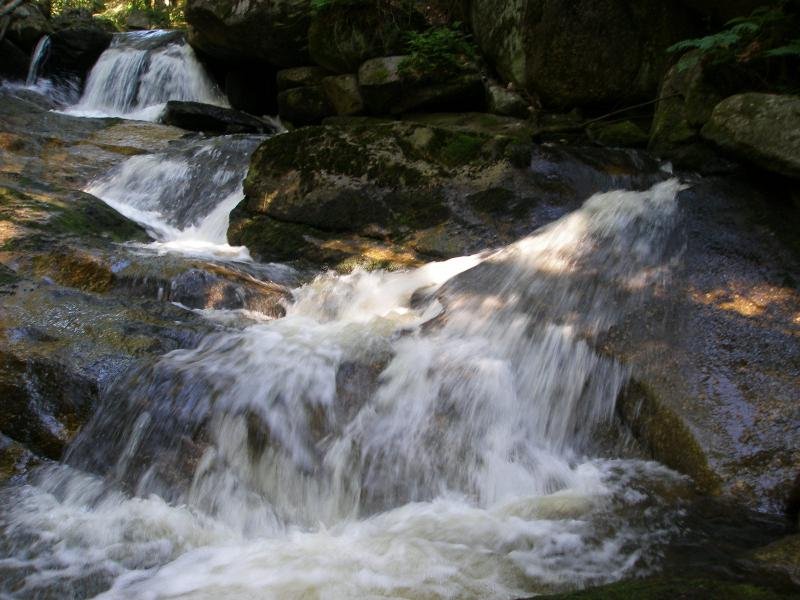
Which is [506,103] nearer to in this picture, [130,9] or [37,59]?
[37,59]

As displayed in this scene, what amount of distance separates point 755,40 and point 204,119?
9106 mm

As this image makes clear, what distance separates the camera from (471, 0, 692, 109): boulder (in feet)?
24.6

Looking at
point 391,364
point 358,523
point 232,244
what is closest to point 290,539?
point 358,523

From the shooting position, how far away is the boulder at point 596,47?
24.6ft

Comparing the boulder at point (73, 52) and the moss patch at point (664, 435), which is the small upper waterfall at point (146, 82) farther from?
the moss patch at point (664, 435)

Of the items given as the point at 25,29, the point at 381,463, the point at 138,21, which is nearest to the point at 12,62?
the point at 25,29

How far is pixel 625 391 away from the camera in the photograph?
13.0 feet

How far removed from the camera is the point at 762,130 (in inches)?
193

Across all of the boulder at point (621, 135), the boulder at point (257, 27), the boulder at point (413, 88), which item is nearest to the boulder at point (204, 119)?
the boulder at point (257, 27)

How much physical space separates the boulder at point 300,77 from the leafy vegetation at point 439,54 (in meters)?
2.37

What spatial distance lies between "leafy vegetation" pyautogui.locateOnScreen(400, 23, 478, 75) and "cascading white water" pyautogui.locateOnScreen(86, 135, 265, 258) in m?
2.54

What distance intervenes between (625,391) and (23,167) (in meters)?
7.95

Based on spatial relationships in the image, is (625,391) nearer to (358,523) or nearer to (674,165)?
(358,523)

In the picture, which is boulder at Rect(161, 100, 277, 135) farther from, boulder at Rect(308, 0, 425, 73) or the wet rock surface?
the wet rock surface
